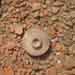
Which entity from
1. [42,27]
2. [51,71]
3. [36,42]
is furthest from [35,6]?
[51,71]

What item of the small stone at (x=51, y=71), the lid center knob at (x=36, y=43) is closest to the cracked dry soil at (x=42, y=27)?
the small stone at (x=51, y=71)

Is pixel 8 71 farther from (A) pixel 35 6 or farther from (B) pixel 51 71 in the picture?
(A) pixel 35 6

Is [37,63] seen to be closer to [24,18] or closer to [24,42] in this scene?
[24,42]

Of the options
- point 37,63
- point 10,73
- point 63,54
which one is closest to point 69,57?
point 63,54

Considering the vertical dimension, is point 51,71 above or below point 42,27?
below

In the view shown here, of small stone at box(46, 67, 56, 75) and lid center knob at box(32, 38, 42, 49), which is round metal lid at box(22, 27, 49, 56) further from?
small stone at box(46, 67, 56, 75)

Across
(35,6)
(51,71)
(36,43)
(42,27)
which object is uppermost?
(35,6)
